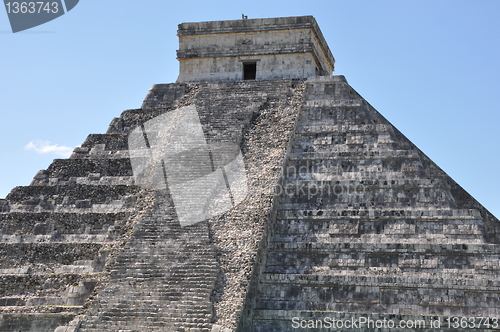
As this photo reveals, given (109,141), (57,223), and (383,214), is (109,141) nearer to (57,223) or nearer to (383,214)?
(57,223)

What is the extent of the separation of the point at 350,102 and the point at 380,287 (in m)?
5.21

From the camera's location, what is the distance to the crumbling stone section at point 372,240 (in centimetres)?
1448

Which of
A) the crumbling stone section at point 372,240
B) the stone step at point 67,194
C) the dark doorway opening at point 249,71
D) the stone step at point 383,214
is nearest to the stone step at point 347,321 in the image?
the crumbling stone section at point 372,240

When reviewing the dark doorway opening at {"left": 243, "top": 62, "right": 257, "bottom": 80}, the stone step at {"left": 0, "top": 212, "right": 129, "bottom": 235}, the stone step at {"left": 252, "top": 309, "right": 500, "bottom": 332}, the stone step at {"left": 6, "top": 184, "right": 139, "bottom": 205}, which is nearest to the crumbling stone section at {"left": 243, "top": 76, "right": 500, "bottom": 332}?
the stone step at {"left": 252, "top": 309, "right": 500, "bottom": 332}

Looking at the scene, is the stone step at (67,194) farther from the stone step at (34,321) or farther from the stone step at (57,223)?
the stone step at (34,321)

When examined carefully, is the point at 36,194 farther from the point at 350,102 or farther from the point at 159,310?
the point at 350,102

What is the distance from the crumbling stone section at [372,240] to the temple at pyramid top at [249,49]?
370cm

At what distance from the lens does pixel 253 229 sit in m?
15.5

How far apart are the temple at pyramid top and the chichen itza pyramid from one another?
3.05ft

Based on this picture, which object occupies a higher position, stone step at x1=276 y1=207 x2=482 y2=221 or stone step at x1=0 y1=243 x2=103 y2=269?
stone step at x1=276 y1=207 x2=482 y2=221

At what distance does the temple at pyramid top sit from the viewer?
2070 cm

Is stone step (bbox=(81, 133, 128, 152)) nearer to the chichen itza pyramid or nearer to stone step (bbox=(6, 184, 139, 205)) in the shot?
the chichen itza pyramid

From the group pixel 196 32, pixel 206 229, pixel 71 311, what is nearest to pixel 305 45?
pixel 196 32

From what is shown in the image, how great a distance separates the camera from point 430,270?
48.5ft
